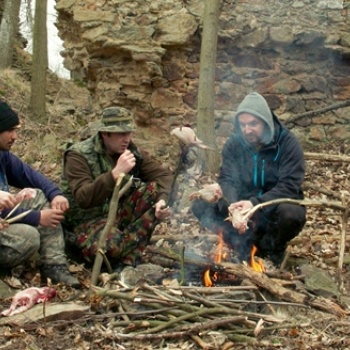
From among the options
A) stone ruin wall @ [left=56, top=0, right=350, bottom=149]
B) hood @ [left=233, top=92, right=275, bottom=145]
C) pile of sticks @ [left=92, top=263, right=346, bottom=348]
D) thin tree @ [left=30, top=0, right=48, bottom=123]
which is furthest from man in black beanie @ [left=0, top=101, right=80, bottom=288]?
thin tree @ [left=30, top=0, right=48, bottom=123]

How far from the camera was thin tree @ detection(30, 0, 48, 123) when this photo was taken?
36.9 feet

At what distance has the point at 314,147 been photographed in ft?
34.0

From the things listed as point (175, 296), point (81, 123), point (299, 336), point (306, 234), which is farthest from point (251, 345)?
point (81, 123)

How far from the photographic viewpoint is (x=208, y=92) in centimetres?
930

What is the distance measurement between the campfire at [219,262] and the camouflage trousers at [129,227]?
625mm

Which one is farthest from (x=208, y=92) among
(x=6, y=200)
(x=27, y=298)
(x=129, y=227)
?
(x=27, y=298)

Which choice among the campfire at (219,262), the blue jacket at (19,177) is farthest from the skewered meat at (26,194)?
the campfire at (219,262)

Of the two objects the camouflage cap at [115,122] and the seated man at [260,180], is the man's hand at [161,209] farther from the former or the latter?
the camouflage cap at [115,122]

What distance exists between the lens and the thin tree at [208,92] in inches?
358

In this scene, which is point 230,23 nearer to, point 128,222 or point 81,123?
point 81,123

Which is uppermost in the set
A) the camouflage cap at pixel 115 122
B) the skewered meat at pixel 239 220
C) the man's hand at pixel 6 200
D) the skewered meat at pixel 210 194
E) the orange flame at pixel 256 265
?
the camouflage cap at pixel 115 122

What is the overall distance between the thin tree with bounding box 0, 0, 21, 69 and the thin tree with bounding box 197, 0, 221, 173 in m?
5.84

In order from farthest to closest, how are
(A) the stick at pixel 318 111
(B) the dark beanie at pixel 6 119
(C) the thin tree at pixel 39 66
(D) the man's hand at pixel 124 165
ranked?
(C) the thin tree at pixel 39 66 → (A) the stick at pixel 318 111 → (D) the man's hand at pixel 124 165 → (B) the dark beanie at pixel 6 119

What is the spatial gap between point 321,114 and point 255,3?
2.05 meters
